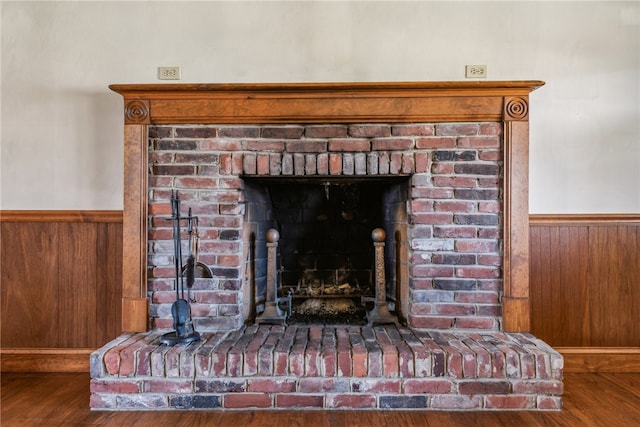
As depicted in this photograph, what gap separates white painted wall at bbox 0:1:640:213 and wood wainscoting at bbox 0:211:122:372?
0.14 metres

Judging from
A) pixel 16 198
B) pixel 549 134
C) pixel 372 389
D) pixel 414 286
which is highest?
pixel 549 134

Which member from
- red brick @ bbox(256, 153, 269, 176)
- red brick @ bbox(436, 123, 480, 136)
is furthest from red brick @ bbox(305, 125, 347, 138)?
red brick @ bbox(436, 123, 480, 136)

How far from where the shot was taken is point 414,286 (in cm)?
182

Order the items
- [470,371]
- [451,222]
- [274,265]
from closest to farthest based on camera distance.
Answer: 1. [470,371]
2. [451,222]
3. [274,265]

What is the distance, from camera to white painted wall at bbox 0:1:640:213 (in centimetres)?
196

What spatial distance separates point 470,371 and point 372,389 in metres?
0.40

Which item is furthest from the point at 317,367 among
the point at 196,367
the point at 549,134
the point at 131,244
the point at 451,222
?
the point at 549,134

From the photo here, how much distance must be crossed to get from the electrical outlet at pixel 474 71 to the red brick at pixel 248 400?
5.87 ft

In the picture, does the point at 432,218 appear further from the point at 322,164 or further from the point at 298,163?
the point at 298,163

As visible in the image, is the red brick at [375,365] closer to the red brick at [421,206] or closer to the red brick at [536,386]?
the red brick at [536,386]

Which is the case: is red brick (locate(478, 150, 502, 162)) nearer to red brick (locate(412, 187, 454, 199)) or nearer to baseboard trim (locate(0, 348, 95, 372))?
red brick (locate(412, 187, 454, 199))

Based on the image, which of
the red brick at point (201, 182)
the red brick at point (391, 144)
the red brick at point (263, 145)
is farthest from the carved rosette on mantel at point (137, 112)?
the red brick at point (391, 144)

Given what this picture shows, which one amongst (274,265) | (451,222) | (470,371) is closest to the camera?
(470,371)

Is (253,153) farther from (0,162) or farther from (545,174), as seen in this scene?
(545,174)
